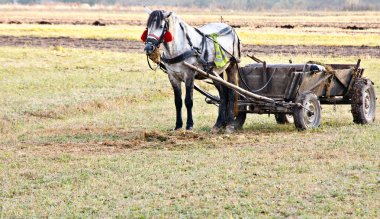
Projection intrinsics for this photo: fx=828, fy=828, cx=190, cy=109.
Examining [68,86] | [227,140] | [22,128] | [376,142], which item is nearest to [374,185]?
[376,142]

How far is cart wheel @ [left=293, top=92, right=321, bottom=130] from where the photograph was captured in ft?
51.8

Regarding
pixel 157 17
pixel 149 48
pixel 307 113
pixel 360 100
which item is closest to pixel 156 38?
pixel 149 48

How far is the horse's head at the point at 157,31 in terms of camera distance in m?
14.6

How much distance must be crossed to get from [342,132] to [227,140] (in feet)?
7.74

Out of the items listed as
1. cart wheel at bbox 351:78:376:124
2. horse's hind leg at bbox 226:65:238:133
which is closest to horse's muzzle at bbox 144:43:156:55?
horse's hind leg at bbox 226:65:238:133

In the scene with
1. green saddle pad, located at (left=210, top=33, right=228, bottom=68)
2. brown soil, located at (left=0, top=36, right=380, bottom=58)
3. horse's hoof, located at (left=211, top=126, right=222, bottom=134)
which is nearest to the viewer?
green saddle pad, located at (left=210, top=33, right=228, bottom=68)

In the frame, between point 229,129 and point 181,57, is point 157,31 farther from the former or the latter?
point 229,129

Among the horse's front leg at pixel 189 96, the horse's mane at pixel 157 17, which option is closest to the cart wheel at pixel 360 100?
the horse's front leg at pixel 189 96

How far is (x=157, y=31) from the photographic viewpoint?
48.2ft

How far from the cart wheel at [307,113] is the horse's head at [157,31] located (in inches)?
114

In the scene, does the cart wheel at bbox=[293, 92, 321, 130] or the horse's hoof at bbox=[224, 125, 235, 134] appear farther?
the horse's hoof at bbox=[224, 125, 235, 134]

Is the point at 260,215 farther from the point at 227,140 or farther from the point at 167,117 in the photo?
the point at 167,117

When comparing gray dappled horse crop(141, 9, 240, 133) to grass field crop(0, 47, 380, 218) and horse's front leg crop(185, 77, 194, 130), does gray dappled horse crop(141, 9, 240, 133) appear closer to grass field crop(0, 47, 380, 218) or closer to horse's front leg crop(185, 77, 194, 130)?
horse's front leg crop(185, 77, 194, 130)

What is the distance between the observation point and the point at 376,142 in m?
14.1
